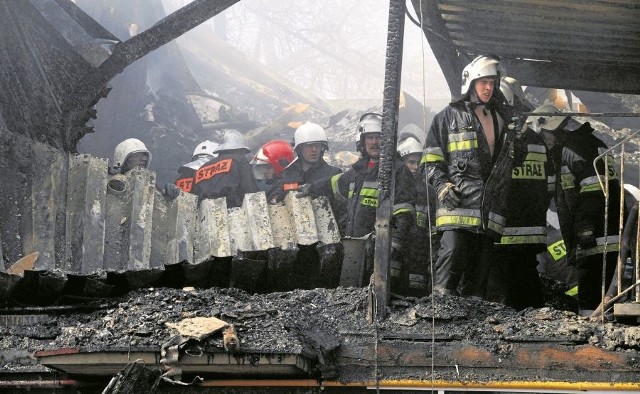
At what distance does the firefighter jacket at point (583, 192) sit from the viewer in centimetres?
834

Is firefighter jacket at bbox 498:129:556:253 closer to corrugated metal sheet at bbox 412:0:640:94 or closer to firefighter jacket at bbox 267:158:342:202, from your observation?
corrugated metal sheet at bbox 412:0:640:94

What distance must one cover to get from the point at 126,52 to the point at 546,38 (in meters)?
4.69

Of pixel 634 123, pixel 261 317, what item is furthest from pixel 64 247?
pixel 634 123

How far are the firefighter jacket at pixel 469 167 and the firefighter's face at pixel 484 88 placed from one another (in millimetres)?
115

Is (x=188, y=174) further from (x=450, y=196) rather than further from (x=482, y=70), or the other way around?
(x=450, y=196)

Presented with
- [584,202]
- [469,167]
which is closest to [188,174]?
[584,202]

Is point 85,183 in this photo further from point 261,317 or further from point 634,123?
point 634,123

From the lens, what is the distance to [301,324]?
6613mm

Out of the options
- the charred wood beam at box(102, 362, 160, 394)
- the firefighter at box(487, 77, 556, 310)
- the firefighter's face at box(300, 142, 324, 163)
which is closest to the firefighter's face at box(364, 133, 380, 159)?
the firefighter's face at box(300, 142, 324, 163)

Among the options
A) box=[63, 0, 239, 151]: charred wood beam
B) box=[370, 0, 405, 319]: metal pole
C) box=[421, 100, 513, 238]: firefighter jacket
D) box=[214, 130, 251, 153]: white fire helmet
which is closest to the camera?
box=[370, 0, 405, 319]: metal pole

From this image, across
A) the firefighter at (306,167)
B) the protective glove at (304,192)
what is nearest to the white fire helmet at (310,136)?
the firefighter at (306,167)

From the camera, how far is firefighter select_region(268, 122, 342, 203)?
38.1 feet

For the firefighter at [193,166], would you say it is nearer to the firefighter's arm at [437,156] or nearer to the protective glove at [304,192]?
the protective glove at [304,192]

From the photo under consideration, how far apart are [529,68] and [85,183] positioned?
4.59m
